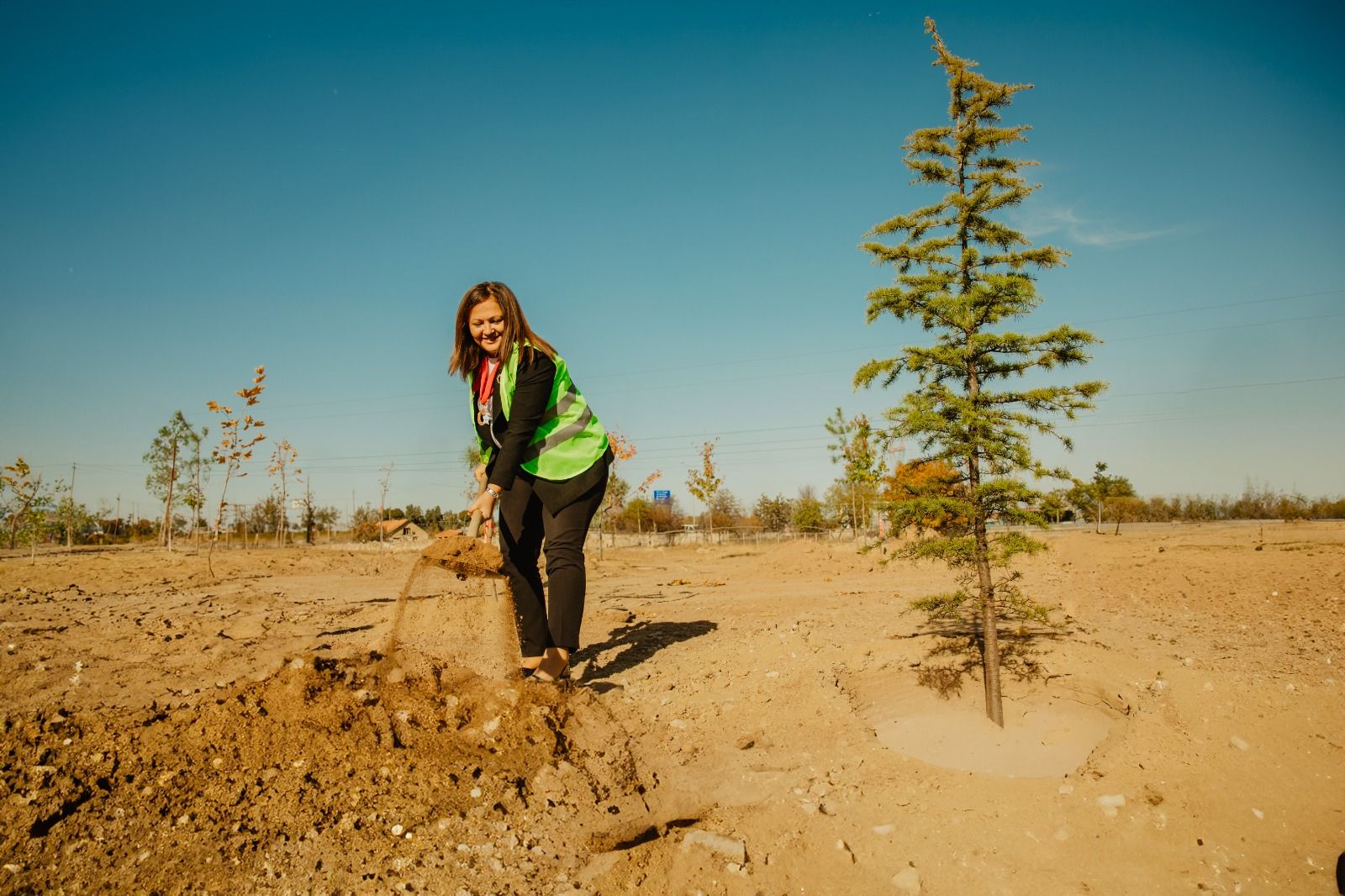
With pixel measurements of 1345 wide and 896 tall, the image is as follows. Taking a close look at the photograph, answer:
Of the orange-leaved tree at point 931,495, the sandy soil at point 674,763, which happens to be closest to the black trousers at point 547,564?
the sandy soil at point 674,763

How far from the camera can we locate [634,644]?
5.63 meters

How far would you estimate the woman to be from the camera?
3.85 m

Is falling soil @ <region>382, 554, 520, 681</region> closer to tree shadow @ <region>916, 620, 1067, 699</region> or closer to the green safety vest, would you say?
the green safety vest

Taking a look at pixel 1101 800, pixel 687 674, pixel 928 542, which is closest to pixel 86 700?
pixel 687 674

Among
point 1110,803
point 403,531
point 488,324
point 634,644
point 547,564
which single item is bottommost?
point 403,531

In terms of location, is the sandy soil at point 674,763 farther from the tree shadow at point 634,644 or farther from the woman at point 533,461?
the woman at point 533,461

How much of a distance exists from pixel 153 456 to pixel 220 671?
35.2m

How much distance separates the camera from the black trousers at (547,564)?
3.84 m

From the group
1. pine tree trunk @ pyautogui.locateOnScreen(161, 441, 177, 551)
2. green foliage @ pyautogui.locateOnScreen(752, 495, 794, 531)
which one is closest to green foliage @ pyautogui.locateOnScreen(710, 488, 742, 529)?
green foliage @ pyautogui.locateOnScreen(752, 495, 794, 531)

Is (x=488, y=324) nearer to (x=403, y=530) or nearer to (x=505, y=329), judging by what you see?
(x=505, y=329)

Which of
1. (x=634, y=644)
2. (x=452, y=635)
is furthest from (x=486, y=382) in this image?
(x=634, y=644)

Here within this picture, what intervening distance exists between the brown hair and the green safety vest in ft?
0.21

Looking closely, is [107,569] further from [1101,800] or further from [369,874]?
[1101,800]

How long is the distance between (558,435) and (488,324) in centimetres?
80
